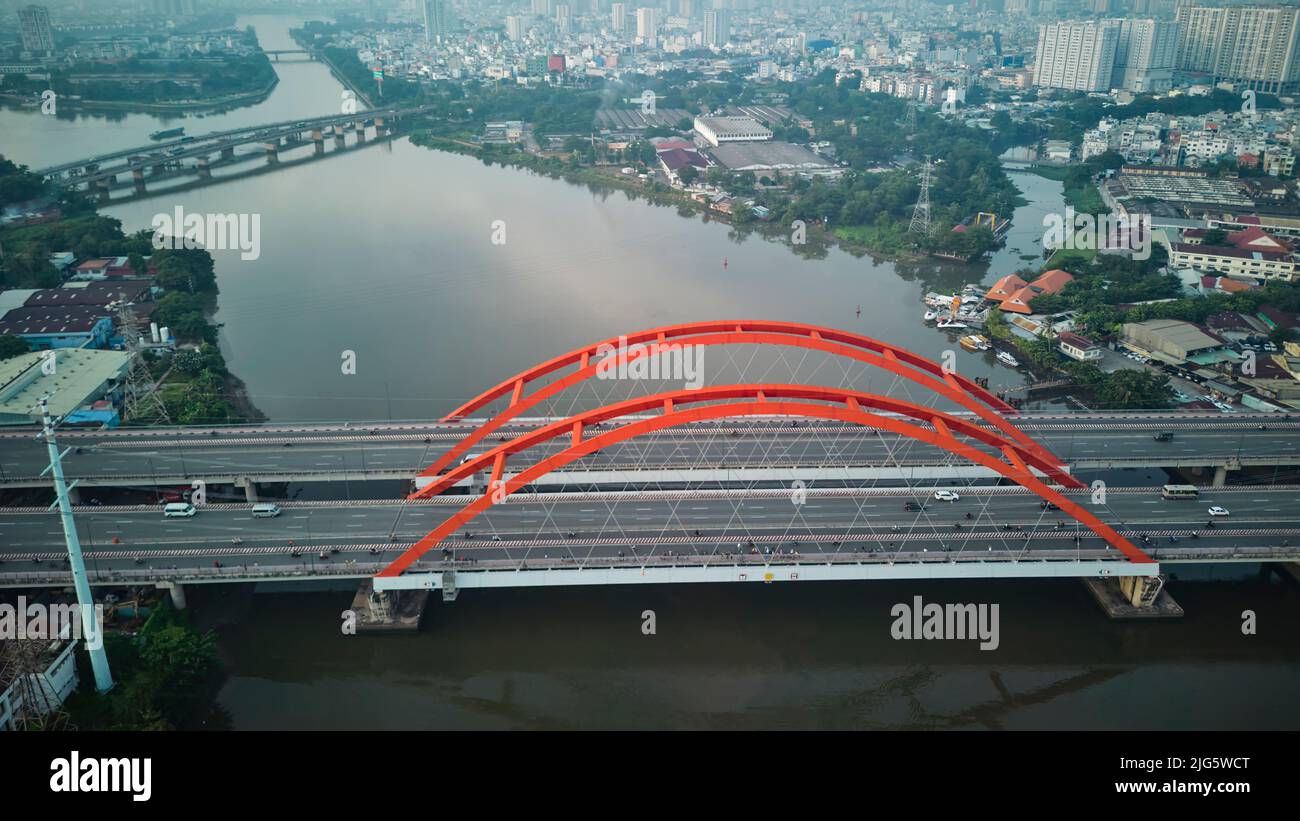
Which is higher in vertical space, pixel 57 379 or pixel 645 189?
pixel 645 189

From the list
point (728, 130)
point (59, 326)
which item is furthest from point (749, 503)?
point (728, 130)

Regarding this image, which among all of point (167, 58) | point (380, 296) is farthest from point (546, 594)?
point (167, 58)

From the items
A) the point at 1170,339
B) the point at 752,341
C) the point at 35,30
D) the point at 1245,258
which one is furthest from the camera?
the point at 35,30

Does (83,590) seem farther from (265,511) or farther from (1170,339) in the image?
(1170,339)

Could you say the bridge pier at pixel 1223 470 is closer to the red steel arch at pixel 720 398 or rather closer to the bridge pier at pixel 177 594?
the red steel arch at pixel 720 398

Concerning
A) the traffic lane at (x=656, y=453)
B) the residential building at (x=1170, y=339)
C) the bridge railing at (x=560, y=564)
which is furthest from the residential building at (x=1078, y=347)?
the bridge railing at (x=560, y=564)

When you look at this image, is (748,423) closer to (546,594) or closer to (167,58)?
(546,594)
